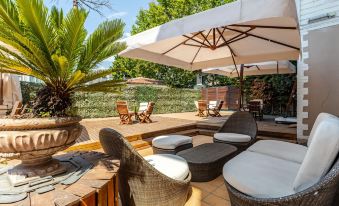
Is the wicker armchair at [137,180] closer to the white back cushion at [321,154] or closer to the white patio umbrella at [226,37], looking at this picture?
the white back cushion at [321,154]

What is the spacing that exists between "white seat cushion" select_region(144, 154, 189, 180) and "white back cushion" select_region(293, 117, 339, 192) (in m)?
1.08

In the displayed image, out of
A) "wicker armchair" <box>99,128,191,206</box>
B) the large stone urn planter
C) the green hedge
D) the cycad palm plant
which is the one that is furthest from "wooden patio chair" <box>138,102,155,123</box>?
the large stone urn planter

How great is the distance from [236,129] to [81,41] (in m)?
3.46

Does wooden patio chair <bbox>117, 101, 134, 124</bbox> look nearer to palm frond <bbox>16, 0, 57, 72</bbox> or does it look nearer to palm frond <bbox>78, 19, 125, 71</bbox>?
palm frond <bbox>78, 19, 125, 71</bbox>

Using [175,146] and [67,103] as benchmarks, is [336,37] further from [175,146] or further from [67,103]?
[67,103]

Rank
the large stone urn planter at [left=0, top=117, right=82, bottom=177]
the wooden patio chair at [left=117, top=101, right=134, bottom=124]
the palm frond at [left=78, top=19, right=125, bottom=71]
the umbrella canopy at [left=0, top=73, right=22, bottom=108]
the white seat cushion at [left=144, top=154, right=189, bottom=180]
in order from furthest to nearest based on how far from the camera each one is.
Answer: the wooden patio chair at [left=117, top=101, right=134, bottom=124], the umbrella canopy at [left=0, top=73, right=22, bottom=108], the white seat cushion at [left=144, top=154, right=189, bottom=180], the palm frond at [left=78, top=19, right=125, bottom=71], the large stone urn planter at [left=0, top=117, right=82, bottom=177]

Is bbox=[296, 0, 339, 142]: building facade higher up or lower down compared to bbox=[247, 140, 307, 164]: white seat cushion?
higher up

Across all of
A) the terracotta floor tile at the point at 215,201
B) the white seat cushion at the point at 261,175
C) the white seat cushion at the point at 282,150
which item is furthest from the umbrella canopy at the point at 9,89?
the white seat cushion at the point at 282,150

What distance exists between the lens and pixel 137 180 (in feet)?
5.65

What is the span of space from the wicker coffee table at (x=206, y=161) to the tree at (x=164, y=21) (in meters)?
14.1

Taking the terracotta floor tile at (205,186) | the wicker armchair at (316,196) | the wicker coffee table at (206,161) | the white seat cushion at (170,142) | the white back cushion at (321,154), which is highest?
the white back cushion at (321,154)

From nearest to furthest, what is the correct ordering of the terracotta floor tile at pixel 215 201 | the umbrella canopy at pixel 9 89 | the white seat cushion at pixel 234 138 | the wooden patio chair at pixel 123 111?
the terracotta floor tile at pixel 215 201 < the white seat cushion at pixel 234 138 < the umbrella canopy at pixel 9 89 < the wooden patio chair at pixel 123 111

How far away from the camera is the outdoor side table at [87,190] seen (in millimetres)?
989

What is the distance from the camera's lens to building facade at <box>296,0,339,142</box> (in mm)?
3871
